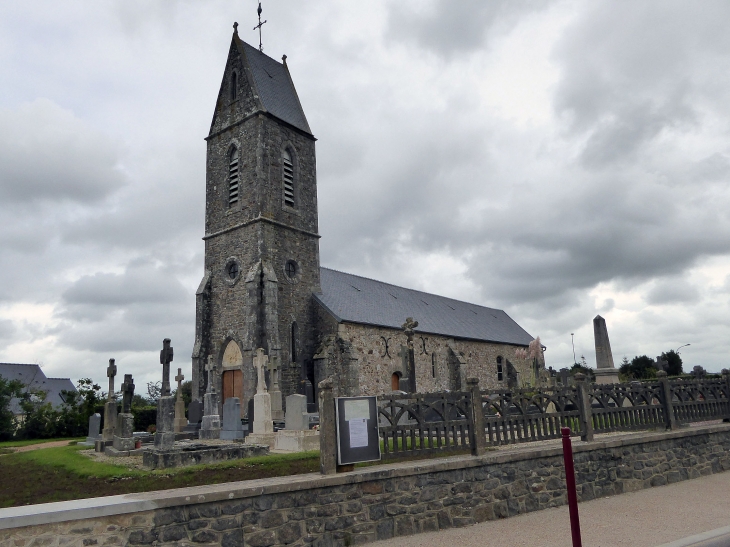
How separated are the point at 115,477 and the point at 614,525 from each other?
29.5ft

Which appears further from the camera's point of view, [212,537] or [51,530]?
[212,537]

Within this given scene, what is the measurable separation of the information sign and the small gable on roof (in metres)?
20.9

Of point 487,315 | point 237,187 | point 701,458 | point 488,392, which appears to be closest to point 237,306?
point 237,187

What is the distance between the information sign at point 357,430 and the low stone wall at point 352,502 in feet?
0.87

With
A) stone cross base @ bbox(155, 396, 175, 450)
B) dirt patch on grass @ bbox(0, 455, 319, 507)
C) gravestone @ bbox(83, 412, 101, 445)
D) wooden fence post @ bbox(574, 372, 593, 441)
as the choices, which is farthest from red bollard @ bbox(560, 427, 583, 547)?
gravestone @ bbox(83, 412, 101, 445)

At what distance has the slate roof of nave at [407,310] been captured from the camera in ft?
87.6

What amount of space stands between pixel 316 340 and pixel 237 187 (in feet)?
28.2

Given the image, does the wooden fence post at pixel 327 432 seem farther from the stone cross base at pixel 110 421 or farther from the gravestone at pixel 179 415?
the gravestone at pixel 179 415

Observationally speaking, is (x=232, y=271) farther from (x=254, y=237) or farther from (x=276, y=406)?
(x=276, y=406)

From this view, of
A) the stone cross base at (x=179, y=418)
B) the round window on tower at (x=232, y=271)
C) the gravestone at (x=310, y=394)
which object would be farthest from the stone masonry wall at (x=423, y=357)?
the stone cross base at (x=179, y=418)

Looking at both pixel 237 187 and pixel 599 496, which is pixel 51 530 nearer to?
pixel 599 496

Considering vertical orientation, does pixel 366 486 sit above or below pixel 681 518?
above

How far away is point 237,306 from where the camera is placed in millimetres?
23656

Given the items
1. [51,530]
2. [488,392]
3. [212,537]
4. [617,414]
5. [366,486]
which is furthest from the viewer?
[617,414]
